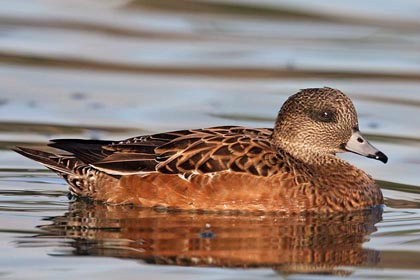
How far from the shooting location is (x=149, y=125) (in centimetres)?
1504

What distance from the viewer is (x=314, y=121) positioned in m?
12.3

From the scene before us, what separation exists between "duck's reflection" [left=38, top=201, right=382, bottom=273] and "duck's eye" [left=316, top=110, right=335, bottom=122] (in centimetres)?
87

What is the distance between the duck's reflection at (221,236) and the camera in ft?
32.9

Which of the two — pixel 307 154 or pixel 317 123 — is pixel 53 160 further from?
pixel 317 123

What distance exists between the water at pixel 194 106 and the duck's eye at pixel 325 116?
0.92 metres

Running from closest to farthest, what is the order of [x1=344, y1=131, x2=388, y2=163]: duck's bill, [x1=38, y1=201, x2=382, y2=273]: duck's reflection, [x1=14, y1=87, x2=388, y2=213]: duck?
1. [x1=38, y1=201, x2=382, y2=273]: duck's reflection
2. [x1=14, y1=87, x2=388, y2=213]: duck
3. [x1=344, y1=131, x2=388, y2=163]: duck's bill

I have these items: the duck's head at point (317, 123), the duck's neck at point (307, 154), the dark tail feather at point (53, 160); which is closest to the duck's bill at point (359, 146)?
the duck's head at point (317, 123)

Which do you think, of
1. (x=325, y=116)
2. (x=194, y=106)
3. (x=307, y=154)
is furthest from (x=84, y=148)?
(x=194, y=106)

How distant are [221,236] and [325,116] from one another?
199 cm

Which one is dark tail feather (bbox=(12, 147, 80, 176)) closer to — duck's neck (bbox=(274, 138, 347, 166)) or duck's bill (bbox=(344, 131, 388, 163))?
duck's neck (bbox=(274, 138, 347, 166))

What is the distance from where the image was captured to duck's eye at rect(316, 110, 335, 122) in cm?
1224

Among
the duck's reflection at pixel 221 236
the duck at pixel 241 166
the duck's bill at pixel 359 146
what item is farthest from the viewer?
the duck's bill at pixel 359 146

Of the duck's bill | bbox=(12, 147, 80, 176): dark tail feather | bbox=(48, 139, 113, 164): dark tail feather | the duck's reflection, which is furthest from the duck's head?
bbox=(12, 147, 80, 176): dark tail feather

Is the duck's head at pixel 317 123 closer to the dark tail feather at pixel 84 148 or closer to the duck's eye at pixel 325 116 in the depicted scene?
the duck's eye at pixel 325 116
